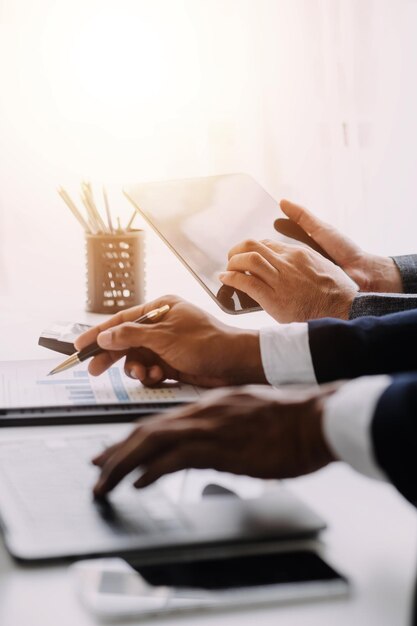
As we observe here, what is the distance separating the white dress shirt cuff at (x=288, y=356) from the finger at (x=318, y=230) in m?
0.50

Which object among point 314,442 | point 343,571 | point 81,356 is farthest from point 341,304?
point 343,571

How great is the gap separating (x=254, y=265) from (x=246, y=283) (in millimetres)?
30

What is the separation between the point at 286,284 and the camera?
4.73ft

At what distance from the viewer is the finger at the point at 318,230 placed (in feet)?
5.32

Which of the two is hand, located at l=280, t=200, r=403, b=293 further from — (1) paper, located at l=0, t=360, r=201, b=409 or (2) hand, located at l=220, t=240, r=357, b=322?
(1) paper, located at l=0, t=360, r=201, b=409

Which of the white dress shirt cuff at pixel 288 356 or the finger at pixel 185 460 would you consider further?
the white dress shirt cuff at pixel 288 356

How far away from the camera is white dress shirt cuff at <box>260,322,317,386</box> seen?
1114 mm

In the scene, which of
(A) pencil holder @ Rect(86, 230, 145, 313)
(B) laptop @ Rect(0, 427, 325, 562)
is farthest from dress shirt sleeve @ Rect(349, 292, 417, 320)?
(B) laptop @ Rect(0, 427, 325, 562)

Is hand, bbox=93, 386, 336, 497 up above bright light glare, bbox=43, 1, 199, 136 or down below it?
below

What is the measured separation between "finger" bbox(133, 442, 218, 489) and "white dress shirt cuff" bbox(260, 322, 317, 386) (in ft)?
1.17

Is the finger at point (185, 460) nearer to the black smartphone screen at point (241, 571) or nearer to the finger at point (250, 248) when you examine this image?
the black smartphone screen at point (241, 571)

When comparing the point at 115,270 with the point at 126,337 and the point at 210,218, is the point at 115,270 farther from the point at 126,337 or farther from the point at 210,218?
the point at 126,337

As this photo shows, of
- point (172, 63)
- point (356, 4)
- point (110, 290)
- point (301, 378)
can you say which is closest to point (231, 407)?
point (301, 378)

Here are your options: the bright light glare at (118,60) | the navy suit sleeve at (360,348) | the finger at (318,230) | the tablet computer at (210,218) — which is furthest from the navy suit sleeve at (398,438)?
the bright light glare at (118,60)
